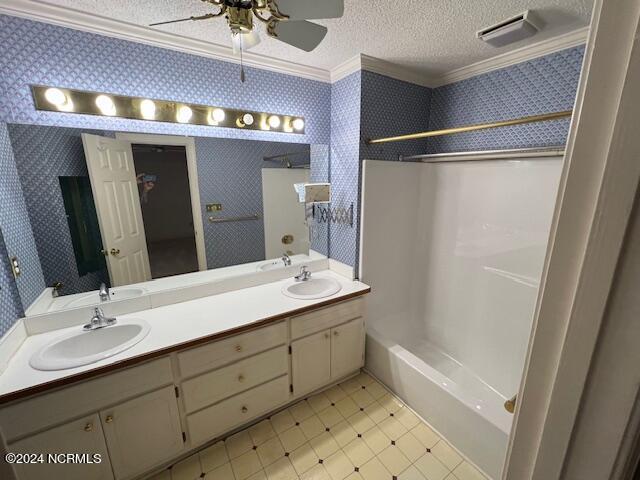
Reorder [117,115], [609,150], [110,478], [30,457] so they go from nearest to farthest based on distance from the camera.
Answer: [609,150] < [30,457] < [110,478] < [117,115]

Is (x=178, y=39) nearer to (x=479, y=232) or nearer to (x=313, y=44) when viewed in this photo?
(x=313, y=44)

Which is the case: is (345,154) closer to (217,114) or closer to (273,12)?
(217,114)

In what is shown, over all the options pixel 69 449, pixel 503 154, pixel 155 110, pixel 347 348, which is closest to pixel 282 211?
pixel 155 110

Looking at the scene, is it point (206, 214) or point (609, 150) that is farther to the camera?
point (206, 214)

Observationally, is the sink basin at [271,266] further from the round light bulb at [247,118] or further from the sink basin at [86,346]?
the round light bulb at [247,118]

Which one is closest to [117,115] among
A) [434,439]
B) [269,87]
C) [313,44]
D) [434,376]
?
[269,87]

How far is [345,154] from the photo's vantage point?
2.16 meters

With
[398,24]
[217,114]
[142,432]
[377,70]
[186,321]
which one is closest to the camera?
[142,432]

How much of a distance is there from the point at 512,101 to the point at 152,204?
8.03 ft

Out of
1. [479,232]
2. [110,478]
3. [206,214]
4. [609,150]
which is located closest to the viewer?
[609,150]

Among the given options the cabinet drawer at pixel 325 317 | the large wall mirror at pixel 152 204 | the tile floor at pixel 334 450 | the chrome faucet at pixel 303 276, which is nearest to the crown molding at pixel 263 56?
the large wall mirror at pixel 152 204

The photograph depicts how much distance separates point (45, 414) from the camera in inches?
45.4

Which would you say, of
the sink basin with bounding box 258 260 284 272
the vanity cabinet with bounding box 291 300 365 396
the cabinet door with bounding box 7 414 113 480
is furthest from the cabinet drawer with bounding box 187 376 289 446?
the sink basin with bounding box 258 260 284 272

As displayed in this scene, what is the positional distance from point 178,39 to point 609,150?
2064 millimetres
